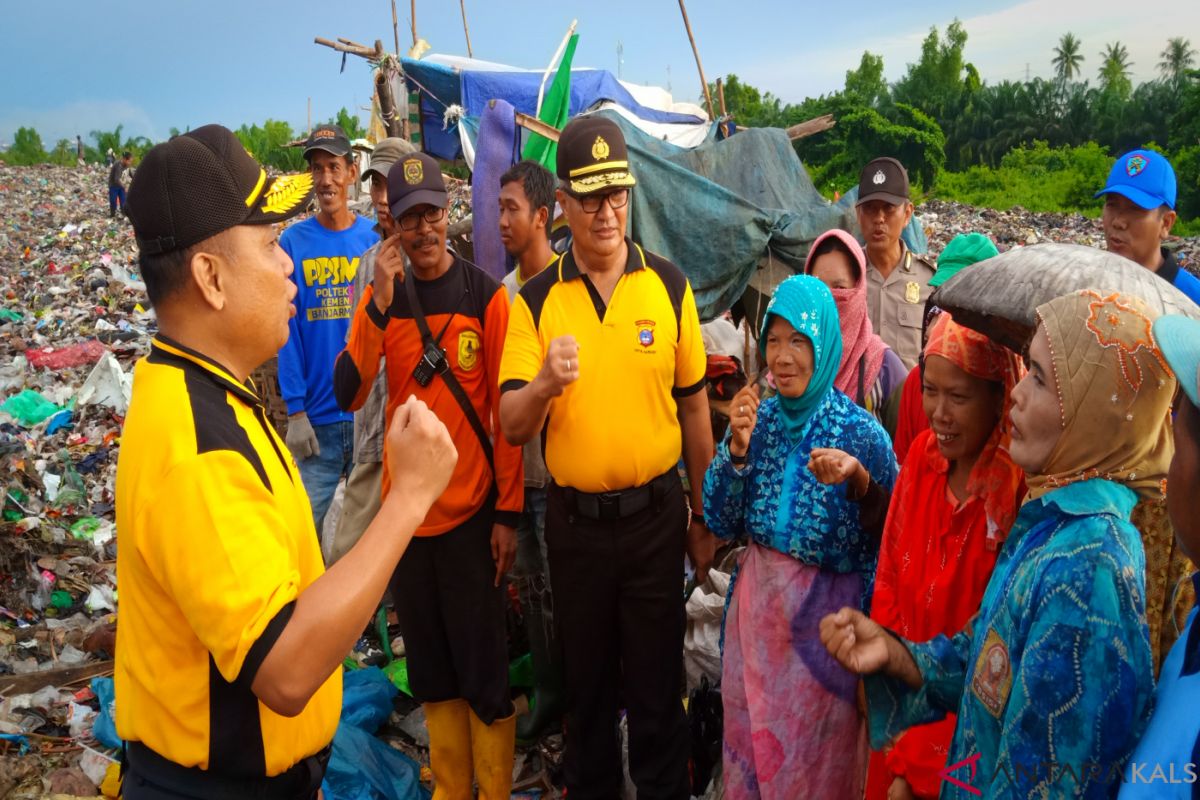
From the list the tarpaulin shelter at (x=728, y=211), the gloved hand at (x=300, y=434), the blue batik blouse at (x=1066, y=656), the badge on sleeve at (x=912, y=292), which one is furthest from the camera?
the tarpaulin shelter at (x=728, y=211)

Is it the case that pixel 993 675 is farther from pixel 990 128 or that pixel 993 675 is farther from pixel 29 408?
pixel 990 128

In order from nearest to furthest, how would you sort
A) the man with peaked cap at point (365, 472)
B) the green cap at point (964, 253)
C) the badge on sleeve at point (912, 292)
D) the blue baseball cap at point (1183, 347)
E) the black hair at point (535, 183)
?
the blue baseball cap at point (1183, 347), the green cap at point (964, 253), the man with peaked cap at point (365, 472), the black hair at point (535, 183), the badge on sleeve at point (912, 292)

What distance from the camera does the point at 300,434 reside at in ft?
13.5

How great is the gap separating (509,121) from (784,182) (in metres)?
2.02

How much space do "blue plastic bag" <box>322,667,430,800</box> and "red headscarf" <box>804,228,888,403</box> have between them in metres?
2.35

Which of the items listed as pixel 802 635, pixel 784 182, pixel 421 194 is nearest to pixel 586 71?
pixel 784 182

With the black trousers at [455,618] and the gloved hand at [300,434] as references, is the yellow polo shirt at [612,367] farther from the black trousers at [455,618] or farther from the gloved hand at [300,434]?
the gloved hand at [300,434]

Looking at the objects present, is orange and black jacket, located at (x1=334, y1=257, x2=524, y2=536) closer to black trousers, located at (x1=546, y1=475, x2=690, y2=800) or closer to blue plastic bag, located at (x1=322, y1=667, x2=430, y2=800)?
black trousers, located at (x1=546, y1=475, x2=690, y2=800)

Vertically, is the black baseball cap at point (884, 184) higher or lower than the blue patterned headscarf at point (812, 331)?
higher

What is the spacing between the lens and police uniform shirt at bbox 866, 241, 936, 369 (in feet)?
13.7

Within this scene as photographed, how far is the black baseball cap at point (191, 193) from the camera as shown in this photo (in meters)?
1.50

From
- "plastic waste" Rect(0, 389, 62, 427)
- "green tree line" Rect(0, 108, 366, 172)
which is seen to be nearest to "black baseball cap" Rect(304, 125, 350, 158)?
"plastic waste" Rect(0, 389, 62, 427)

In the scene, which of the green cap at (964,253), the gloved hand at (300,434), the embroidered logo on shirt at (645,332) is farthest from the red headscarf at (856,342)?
the gloved hand at (300,434)

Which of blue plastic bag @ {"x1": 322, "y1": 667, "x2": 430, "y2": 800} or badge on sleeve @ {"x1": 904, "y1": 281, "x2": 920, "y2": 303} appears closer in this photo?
blue plastic bag @ {"x1": 322, "y1": 667, "x2": 430, "y2": 800}
